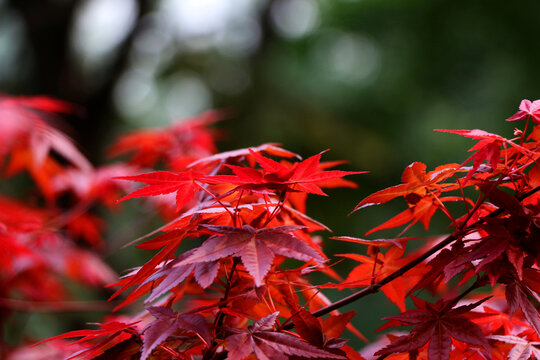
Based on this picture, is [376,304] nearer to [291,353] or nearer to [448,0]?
[448,0]

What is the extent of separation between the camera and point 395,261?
48 cm

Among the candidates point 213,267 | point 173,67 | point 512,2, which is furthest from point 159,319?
point 512,2

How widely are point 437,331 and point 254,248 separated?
18cm

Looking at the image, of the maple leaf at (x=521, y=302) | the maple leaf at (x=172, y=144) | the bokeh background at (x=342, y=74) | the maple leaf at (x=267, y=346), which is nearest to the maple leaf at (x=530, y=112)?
the maple leaf at (x=521, y=302)

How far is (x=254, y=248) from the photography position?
359 mm

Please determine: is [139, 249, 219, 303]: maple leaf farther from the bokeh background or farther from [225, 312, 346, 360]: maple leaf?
the bokeh background

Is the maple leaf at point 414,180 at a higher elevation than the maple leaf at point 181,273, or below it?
higher

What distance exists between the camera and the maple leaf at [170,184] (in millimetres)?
399

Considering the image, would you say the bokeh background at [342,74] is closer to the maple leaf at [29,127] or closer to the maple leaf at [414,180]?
the maple leaf at [29,127]

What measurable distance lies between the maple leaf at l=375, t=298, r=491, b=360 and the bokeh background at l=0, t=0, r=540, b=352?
7.04 ft

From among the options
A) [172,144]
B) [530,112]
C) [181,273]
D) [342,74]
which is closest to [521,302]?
[530,112]

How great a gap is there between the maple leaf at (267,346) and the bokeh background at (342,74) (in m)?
2.11

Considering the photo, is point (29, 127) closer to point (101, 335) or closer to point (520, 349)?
point (101, 335)

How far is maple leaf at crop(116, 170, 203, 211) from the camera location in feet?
1.31
